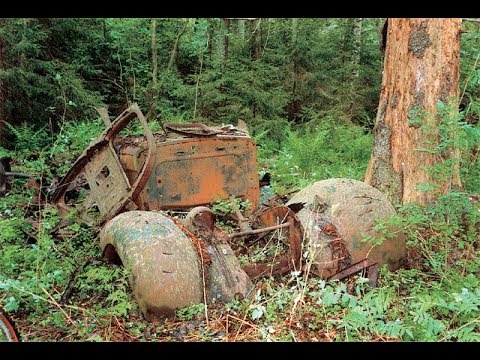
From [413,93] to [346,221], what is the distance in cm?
215

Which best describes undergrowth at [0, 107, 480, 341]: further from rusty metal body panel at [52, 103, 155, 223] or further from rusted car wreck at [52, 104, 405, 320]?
rusty metal body panel at [52, 103, 155, 223]

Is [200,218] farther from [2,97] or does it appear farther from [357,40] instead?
[357,40]

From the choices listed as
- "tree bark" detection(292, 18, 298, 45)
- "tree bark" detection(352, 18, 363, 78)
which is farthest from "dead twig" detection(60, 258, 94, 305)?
"tree bark" detection(352, 18, 363, 78)

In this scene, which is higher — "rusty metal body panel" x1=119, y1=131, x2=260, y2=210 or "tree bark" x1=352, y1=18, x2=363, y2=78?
"tree bark" x1=352, y1=18, x2=363, y2=78

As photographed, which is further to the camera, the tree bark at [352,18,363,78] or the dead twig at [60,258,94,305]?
the tree bark at [352,18,363,78]

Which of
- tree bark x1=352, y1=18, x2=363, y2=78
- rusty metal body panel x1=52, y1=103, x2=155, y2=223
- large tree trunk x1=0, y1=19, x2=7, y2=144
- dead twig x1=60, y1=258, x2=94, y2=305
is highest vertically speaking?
tree bark x1=352, y1=18, x2=363, y2=78

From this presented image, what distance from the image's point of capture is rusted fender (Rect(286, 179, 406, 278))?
4.05 meters

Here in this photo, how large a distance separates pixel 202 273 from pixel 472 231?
8.80ft

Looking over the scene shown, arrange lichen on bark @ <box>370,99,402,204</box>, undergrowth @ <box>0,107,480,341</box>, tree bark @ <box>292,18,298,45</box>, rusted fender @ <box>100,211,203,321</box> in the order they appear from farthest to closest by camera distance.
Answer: tree bark @ <box>292,18,298,45</box>, lichen on bark @ <box>370,99,402,204</box>, rusted fender @ <box>100,211,203,321</box>, undergrowth @ <box>0,107,480,341</box>

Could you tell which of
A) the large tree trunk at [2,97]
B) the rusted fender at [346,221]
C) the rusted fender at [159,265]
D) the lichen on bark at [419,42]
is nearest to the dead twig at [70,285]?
the rusted fender at [159,265]

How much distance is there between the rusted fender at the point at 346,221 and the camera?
4047mm

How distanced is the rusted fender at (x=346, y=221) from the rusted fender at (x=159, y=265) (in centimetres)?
107

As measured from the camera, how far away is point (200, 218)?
13.7 feet

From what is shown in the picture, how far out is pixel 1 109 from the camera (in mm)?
9961
